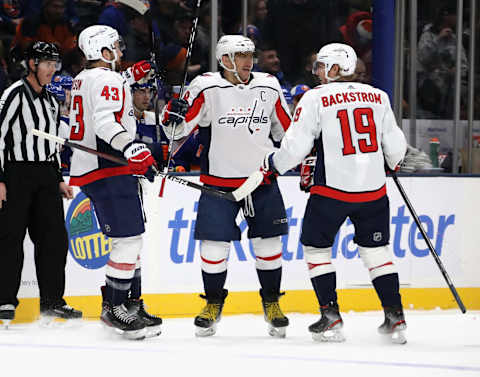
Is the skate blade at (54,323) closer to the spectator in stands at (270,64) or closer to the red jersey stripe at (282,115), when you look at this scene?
the red jersey stripe at (282,115)

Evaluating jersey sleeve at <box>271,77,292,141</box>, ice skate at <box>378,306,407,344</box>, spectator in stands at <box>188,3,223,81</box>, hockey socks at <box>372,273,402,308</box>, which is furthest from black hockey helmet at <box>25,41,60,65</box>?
ice skate at <box>378,306,407,344</box>

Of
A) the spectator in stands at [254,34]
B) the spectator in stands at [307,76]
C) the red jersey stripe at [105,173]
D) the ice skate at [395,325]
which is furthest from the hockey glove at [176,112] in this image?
the spectator in stands at [307,76]

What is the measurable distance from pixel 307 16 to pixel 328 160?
2.89 meters

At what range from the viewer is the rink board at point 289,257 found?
4590 millimetres

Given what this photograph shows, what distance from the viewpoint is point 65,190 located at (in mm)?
4410

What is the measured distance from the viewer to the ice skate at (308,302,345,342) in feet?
12.7

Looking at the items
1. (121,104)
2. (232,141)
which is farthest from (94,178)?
(232,141)

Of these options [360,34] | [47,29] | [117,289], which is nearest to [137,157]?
[117,289]

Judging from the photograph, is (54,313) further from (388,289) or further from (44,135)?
(388,289)

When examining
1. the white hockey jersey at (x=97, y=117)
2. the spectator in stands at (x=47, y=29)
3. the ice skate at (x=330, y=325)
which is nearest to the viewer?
the white hockey jersey at (x=97, y=117)

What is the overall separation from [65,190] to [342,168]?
1444 mm

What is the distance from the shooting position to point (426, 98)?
21.6 feet

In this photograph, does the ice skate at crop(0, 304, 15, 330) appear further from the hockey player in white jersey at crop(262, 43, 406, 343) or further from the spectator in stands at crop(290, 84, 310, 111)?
the spectator in stands at crop(290, 84, 310, 111)

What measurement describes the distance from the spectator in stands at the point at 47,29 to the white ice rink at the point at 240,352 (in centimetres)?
198
